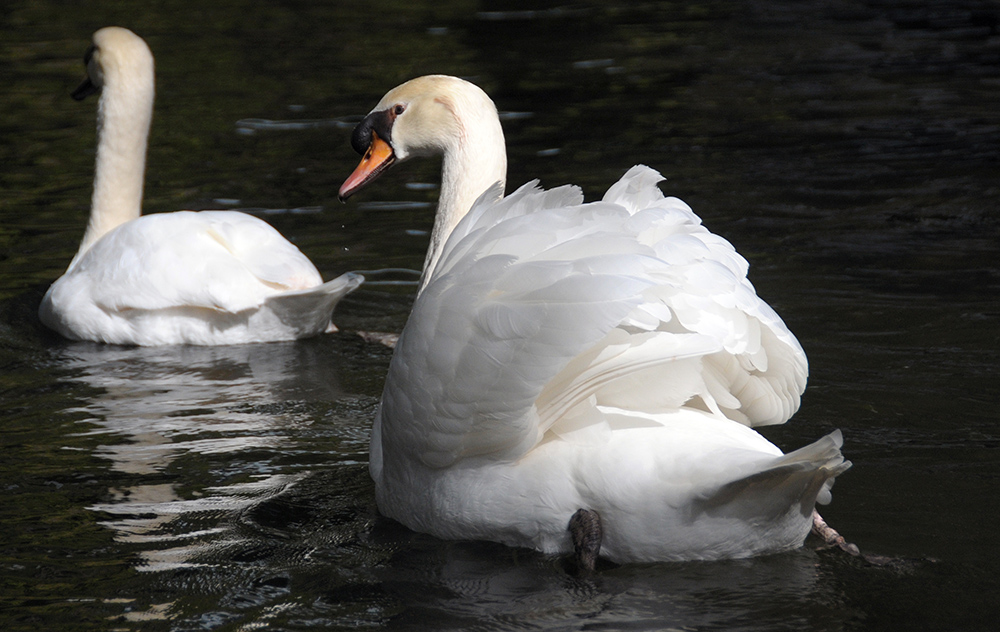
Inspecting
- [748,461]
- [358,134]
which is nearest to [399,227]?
[358,134]

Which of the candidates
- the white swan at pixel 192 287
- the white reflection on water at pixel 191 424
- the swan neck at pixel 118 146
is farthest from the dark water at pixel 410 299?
the swan neck at pixel 118 146

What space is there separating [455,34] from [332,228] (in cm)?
719

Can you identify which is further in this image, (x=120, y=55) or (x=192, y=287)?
(x=120, y=55)

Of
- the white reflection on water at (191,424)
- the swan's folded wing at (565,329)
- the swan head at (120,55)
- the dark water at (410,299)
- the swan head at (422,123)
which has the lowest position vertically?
the white reflection on water at (191,424)

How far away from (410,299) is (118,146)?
193 cm

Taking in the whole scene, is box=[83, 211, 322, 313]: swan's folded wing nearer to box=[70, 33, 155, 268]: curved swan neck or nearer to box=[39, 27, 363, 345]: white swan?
box=[39, 27, 363, 345]: white swan

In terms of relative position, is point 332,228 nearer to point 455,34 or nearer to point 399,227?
point 399,227

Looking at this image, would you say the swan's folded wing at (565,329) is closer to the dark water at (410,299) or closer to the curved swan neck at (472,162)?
the dark water at (410,299)

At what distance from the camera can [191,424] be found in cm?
526

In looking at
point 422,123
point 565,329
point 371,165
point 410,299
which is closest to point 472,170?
point 422,123

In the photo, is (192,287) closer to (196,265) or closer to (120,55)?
(196,265)

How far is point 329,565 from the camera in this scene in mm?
3830

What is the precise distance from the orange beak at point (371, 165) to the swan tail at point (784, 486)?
7.57ft

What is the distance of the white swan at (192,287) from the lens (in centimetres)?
614
